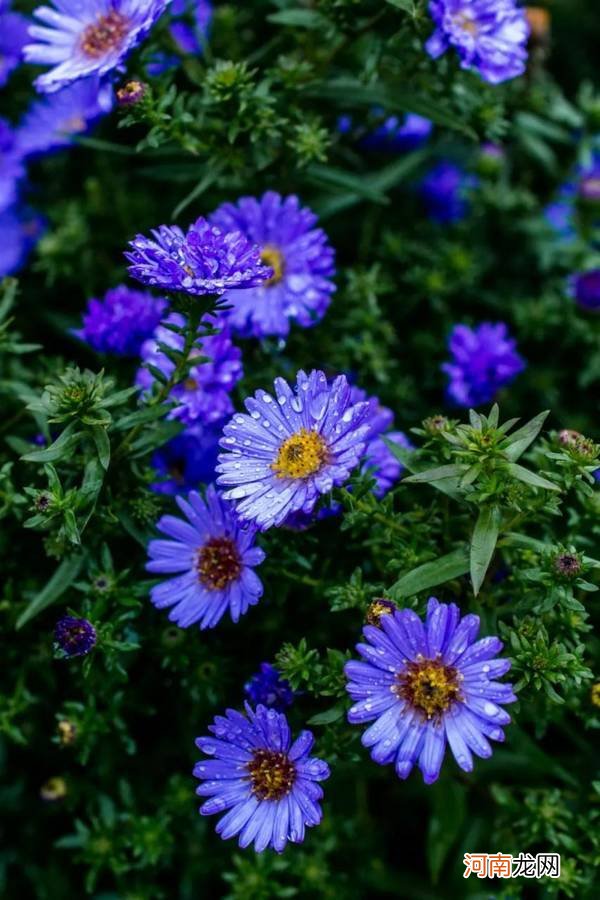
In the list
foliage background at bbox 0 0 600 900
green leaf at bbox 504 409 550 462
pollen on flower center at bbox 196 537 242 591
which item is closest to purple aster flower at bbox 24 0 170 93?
foliage background at bbox 0 0 600 900

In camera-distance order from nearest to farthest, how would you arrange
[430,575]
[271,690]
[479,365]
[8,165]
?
1. [430,575]
2. [271,690]
3. [479,365]
4. [8,165]

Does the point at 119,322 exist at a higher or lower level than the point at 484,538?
higher

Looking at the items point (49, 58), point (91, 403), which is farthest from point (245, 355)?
point (49, 58)

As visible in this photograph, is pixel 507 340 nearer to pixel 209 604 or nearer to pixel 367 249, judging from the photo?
pixel 367 249

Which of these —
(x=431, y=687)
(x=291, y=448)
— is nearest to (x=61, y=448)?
(x=291, y=448)

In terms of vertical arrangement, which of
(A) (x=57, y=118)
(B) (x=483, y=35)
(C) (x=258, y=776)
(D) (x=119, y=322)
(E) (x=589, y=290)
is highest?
(A) (x=57, y=118)

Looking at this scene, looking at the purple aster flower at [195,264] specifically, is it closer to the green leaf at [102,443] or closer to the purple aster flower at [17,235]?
the green leaf at [102,443]

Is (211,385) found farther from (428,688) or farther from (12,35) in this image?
(12,35)
